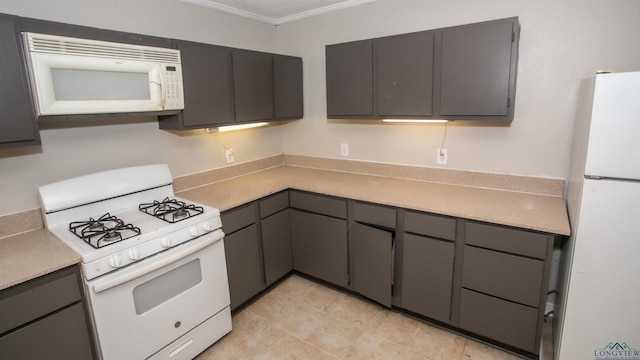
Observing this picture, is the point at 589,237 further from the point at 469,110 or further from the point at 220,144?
the point at 220,144

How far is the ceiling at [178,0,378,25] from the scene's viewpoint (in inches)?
107

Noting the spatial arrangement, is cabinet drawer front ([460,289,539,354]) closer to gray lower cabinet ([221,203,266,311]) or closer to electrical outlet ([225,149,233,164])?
gray lower cabinet ([221,203,266,311])

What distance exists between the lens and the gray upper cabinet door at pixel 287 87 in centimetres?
295

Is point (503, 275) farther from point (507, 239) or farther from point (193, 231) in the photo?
point (193, 231)

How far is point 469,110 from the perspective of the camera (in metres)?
2.17

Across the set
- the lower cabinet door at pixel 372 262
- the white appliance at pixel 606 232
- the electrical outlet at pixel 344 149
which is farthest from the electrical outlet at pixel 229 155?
the white appliance at pixel 606 232

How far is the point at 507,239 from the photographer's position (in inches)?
75.2

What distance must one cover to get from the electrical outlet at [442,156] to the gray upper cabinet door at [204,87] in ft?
5.36

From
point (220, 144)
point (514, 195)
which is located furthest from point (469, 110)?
point (220, 144)

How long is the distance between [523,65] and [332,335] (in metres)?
2.20

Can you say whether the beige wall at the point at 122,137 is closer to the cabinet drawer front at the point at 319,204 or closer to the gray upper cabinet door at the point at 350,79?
the cabinet drawer front at the point at 319,204

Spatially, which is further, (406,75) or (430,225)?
(406,75)

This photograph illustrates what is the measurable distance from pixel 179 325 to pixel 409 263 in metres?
1.50

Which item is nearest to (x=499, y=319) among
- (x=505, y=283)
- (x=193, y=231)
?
(x=505, y=283)
